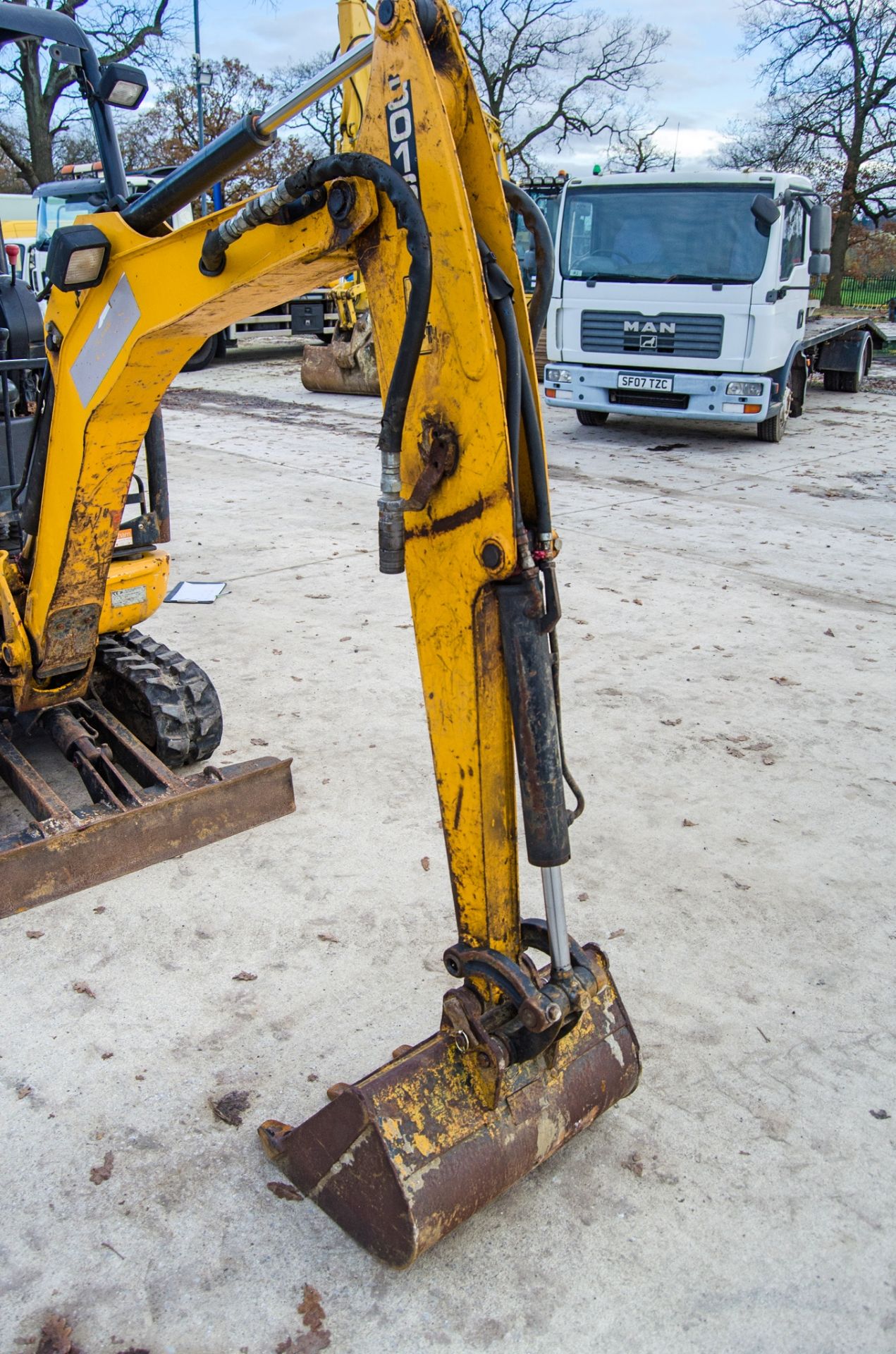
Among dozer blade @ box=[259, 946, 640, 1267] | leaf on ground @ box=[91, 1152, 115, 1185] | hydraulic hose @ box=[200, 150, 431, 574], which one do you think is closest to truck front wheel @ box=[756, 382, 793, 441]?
hydraulic hose @ box=[200, 150, 431, 574]

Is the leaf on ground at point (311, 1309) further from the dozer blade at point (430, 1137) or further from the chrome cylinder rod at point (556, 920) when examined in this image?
the chrome cylinder rod at point (556, 920)

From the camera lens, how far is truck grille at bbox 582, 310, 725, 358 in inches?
431

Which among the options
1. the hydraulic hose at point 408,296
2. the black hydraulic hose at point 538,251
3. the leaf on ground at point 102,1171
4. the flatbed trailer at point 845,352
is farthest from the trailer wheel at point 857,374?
the leaf on ground at point 102,1171

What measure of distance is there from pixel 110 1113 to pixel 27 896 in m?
1.03

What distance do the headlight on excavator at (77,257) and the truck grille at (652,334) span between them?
8796 mm

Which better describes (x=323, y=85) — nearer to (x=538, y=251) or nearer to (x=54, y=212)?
(x=538, y=251)

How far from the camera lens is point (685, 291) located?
10953mm

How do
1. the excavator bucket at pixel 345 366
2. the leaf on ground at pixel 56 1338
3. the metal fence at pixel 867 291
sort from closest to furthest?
the leaf on ground at pixel 56 1338 < the excavator bucket at pixel 345 366 < the metal fence at pixel 867 291

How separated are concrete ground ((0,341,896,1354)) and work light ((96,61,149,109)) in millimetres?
2550

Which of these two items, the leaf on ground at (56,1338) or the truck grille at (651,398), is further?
the truck grille at (651,398)

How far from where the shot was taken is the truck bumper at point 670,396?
36.5 feet

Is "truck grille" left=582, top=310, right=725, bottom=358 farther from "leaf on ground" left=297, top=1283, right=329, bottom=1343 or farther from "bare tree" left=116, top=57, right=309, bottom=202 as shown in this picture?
"bare tree" left=116, top=57, right=309, bottom=202

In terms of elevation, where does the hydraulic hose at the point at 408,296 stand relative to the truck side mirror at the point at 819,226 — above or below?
below

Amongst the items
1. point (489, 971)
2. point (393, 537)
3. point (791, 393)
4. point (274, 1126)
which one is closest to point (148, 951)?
point (274, 1126)
